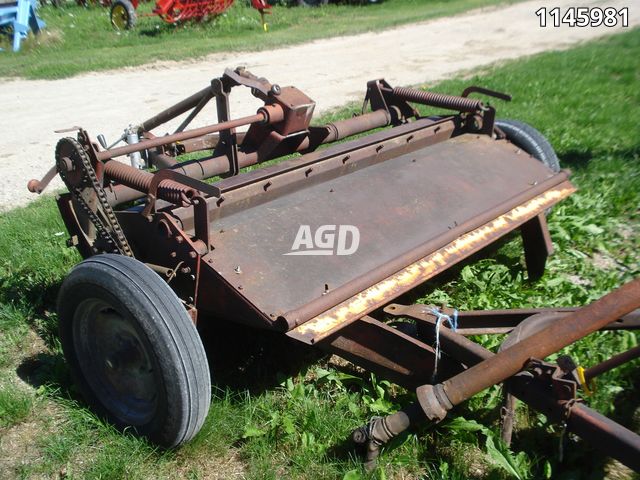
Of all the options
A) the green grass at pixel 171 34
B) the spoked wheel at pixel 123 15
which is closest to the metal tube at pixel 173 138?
the green grass at pixel 171 34

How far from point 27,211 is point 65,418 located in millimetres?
2851

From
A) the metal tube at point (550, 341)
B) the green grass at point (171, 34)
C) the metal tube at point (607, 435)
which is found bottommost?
the metal tube at point (607, 435)

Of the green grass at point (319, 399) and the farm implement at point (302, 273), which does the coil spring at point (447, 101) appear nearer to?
the farm implement at point (302, 273)

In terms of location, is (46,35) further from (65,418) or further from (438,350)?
(438,350)

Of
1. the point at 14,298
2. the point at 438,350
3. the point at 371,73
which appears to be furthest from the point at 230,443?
the point at 371,73

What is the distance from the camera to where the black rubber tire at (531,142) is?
13.8 ft

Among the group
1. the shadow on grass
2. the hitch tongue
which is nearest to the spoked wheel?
the shadow on grass

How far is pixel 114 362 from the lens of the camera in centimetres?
280

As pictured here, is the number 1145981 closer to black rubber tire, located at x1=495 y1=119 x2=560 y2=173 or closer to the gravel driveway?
the gravel driveway

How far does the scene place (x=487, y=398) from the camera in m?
2.90

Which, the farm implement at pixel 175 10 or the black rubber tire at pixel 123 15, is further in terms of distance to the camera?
the black rubber tire at pixel 123 15

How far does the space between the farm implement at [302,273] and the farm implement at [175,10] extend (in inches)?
490

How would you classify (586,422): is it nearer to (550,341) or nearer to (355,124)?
(550,341)

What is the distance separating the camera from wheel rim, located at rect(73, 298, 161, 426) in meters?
2.69
